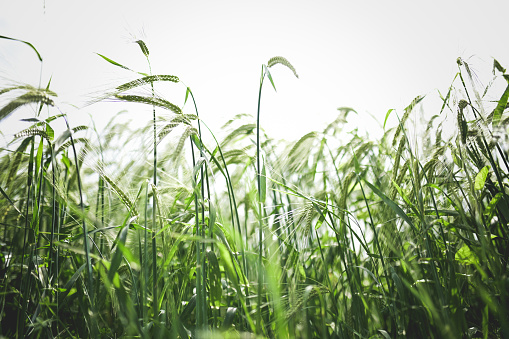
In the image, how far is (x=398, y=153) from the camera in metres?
1.46

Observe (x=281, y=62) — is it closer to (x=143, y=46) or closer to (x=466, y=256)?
(x=143, y=46)

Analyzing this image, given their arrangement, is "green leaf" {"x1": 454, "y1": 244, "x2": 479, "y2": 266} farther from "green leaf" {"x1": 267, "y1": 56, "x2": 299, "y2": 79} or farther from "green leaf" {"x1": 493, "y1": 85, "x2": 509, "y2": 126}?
"green leaf" {"x1": 267, "y1": 56, "x2": 299, "y2": 79}

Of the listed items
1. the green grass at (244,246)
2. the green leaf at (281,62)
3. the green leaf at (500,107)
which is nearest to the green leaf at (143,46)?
the green grass at (244,246)

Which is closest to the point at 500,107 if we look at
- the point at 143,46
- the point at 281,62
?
the point at 281,62

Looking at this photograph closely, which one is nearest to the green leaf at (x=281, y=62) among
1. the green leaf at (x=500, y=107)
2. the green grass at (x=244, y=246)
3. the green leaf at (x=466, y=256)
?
the green grass at (x=244, y=246)

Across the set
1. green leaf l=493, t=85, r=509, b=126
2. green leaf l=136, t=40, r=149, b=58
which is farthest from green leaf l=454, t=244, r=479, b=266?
green leaf l=136, t=40, r=149, b=58

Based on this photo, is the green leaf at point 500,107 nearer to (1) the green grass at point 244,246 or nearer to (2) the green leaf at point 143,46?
(1) the green grass at point 244,246

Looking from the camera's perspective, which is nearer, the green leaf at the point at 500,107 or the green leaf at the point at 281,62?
the green leaf at the point at 500,107

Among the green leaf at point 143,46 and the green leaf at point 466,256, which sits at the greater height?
the green leaf at point 143,46

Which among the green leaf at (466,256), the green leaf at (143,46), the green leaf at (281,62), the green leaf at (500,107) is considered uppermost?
the green leaf at (143,46)

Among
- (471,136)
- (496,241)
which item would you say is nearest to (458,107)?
(471,136)

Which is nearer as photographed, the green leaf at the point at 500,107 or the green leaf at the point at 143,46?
the green leaf at the point at 500,107

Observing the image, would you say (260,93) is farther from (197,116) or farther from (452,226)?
(452,226)

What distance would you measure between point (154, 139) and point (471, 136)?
1.23 metres
